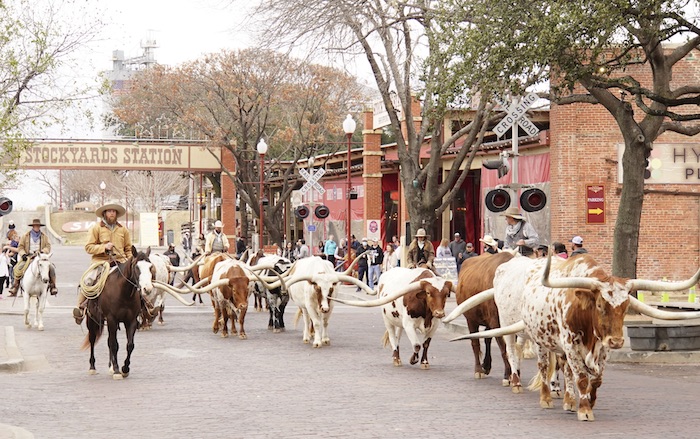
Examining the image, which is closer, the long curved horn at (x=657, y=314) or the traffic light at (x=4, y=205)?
the long curved horn at (x=657, y=314)

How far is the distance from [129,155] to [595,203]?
105 feet

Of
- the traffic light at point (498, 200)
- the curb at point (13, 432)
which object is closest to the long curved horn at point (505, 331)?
the curb at point (13, 432)

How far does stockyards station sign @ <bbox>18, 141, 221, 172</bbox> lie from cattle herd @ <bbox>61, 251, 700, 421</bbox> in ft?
126

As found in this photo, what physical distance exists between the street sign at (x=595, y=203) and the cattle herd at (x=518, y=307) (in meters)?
13.8

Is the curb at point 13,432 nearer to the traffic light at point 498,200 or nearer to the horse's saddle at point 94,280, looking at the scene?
the horse's saddle at point 94,280

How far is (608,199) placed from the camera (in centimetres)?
3262

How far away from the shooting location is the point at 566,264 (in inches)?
468

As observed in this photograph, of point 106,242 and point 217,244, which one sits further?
point 217,244

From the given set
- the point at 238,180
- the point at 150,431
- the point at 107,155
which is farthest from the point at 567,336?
the point at 107,155

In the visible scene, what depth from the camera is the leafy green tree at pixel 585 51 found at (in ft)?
59.2

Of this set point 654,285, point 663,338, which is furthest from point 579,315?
point 663,338

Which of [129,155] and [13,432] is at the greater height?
[129,155]

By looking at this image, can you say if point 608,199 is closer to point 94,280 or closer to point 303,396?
point 94,280

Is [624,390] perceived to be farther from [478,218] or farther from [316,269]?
[478,218]
